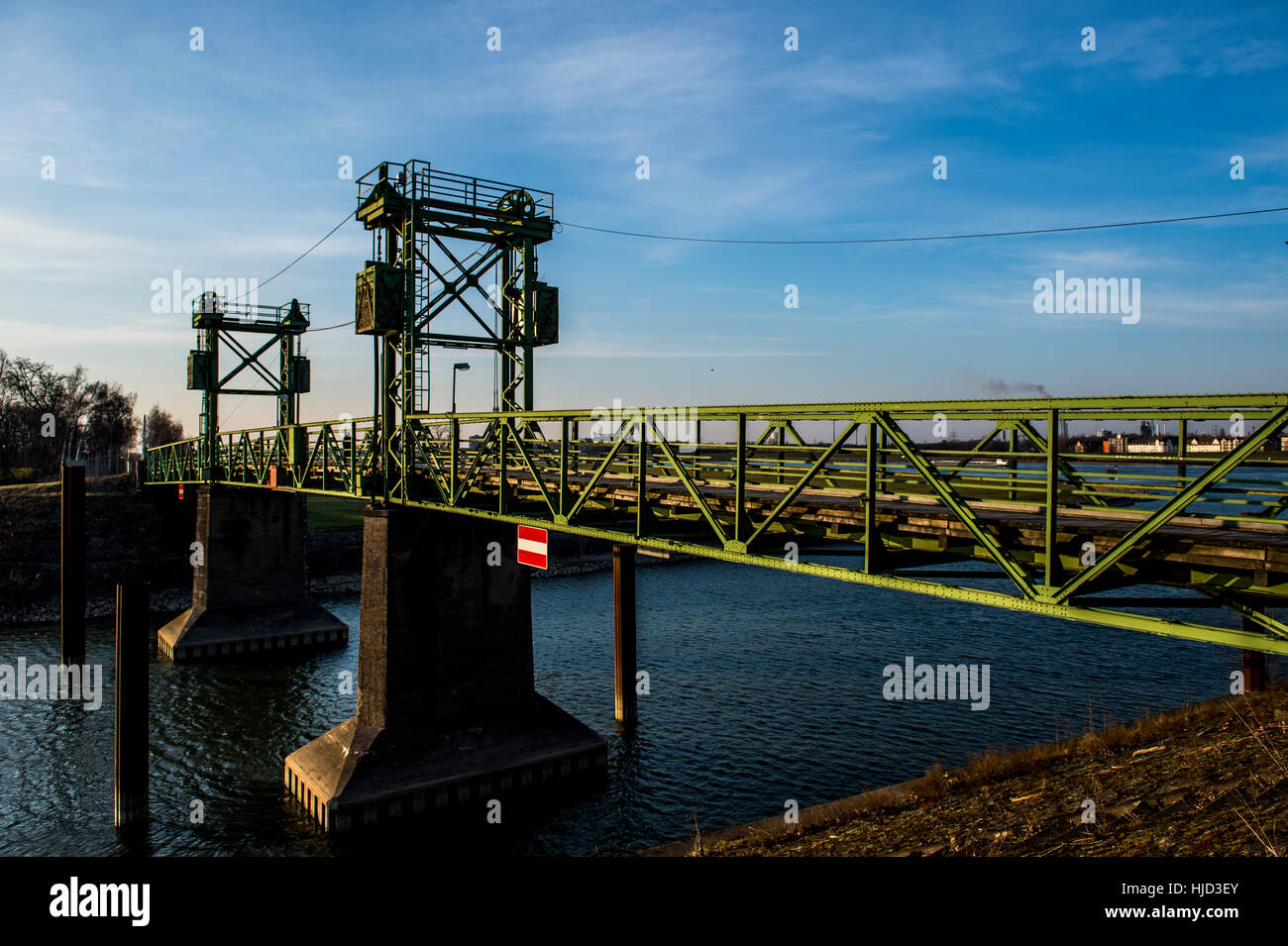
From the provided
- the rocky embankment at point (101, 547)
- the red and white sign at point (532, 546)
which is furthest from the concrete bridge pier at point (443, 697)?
the rocky embankment at point (101, 547)

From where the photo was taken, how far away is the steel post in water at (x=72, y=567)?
31.8 metres

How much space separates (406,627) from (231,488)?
2180cm

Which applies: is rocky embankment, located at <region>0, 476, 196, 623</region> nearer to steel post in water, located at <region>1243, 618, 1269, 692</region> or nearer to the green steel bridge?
the green steel bridge

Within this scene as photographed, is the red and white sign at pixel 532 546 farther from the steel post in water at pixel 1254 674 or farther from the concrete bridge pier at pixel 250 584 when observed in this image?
the concrete bridge pier at pixel 250 584

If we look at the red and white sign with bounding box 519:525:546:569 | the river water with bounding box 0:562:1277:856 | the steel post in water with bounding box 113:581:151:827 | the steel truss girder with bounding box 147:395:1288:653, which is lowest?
the river water with bounding box 0:562:1277:856

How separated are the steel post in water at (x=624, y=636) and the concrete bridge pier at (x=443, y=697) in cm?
300

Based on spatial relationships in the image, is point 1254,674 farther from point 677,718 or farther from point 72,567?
point 72,567

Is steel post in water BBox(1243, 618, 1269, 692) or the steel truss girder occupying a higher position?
the steel truss girder

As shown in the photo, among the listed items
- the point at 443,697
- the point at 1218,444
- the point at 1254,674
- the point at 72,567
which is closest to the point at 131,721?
the point at 443,697

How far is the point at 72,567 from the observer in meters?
32.3

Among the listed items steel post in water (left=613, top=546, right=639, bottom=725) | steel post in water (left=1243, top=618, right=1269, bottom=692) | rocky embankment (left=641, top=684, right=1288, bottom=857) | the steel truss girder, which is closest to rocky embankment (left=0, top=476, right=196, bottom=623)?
the steel truss girder

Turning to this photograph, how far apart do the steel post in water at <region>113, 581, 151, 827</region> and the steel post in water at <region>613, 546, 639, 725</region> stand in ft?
40.0

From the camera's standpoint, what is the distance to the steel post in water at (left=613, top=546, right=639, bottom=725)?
2362 centimetres
